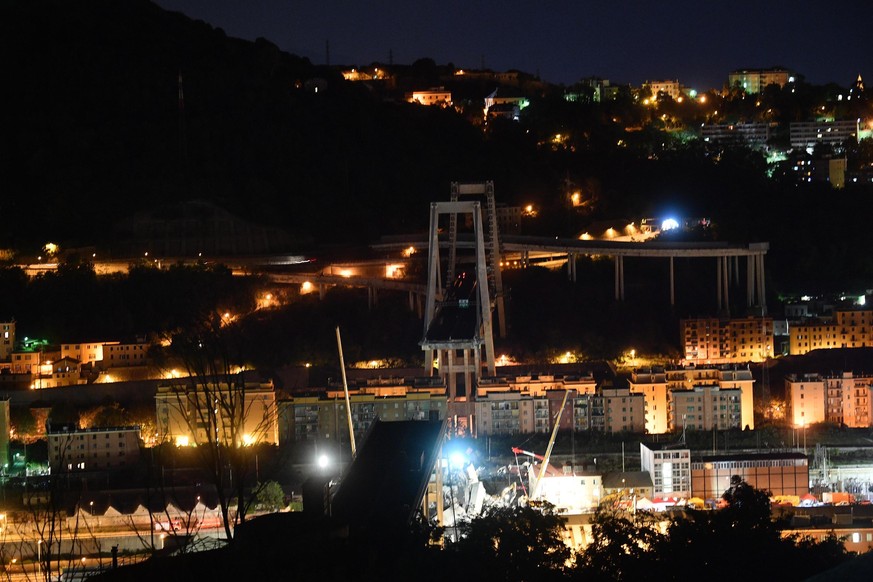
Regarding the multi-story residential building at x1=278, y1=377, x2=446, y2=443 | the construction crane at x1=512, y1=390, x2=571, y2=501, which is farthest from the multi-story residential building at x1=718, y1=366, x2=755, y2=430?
the multi-story residential building at x1=278, y1=377, x2=446, y2=443

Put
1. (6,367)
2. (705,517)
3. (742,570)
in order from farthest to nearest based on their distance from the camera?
(6,367)
(705,517)
(742,570)

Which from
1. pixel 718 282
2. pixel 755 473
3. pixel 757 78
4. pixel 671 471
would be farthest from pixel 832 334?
pixel 757 78

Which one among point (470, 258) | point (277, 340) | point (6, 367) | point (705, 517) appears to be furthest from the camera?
point (470, 258)

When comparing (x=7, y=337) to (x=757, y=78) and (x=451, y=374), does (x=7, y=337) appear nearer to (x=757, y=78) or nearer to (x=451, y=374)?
(x=451, y=374)

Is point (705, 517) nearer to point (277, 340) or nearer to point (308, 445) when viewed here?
point (308, 445)

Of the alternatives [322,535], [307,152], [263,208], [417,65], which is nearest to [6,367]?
[263,208]

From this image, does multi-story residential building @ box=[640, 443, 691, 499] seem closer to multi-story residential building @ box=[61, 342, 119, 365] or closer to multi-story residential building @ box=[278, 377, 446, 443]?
multi-story residential building @ box=[278, 377, 446, 443]
